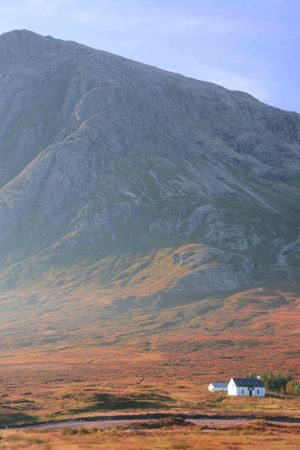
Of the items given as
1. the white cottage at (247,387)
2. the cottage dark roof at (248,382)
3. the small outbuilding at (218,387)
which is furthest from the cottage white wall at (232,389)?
the small outbuilding at (218,387)

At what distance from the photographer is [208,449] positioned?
5194cm

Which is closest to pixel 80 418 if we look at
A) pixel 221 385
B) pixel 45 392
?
pixel 45 392

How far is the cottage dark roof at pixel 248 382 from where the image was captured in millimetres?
117688

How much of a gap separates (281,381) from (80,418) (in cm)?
5656

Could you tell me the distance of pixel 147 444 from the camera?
56406mm

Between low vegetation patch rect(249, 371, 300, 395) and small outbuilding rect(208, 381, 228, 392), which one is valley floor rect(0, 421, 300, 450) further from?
low vegetation patch rect(249, 371, 300, 395)

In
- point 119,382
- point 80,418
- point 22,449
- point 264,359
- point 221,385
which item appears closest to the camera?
point 22,449

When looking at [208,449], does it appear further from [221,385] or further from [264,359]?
[264,359]

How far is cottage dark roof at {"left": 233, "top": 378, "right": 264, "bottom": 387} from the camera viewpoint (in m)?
118

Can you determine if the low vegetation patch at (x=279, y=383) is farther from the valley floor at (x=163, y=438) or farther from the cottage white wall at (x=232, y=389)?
the valley floor at (x=163, y=438)

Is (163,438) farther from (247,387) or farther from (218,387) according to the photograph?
(218,387)

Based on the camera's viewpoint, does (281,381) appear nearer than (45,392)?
No

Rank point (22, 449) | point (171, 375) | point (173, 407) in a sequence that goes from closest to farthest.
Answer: point (22, 449) → point (173, 407) → point (171, 375)

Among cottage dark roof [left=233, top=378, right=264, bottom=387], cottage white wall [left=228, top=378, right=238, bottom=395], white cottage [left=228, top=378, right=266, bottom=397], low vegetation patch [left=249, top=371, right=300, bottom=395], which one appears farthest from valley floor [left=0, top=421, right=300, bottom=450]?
low vegetation patch [left=249, top=371, right=300, bottom=395]
